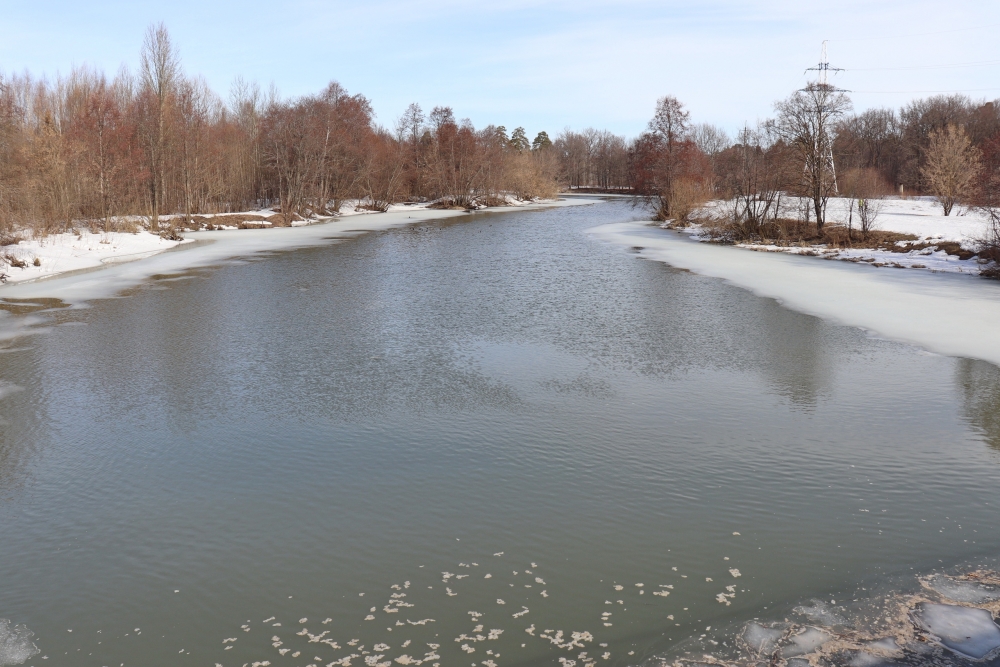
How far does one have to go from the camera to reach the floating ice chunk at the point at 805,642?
4.04 m

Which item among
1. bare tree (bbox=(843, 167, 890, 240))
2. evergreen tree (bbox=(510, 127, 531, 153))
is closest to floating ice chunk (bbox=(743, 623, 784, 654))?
bare tree (bbox=(843, 167, 890, 240))

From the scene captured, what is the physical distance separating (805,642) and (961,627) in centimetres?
92

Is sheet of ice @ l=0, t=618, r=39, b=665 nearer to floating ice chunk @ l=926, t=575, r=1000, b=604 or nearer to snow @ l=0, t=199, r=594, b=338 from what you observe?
floating ice chunk @ l=926, t=575, r=1000, b=604

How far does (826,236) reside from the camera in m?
27.2

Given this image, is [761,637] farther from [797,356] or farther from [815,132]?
[815,132]

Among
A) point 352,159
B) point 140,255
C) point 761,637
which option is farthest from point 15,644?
point 352,159

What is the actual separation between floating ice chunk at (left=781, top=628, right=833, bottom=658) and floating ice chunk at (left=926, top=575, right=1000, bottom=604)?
99 cm

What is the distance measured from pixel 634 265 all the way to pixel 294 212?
30030 mm

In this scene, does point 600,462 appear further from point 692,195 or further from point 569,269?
point 692,195

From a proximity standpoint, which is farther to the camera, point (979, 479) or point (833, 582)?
point (979, 479)

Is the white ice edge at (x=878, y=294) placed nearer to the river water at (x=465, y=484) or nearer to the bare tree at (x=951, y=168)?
the river water at (x=465, y=484)

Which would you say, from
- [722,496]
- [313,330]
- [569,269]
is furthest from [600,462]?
[569,269]

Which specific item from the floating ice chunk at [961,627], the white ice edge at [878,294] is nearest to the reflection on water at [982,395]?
the white ice edge at [878,294]

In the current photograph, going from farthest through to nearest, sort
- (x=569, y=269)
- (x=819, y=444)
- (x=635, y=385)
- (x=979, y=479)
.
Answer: (x=569, y=269), (x=635, y=385), (x=819, y=444), (x=979, y=479)
